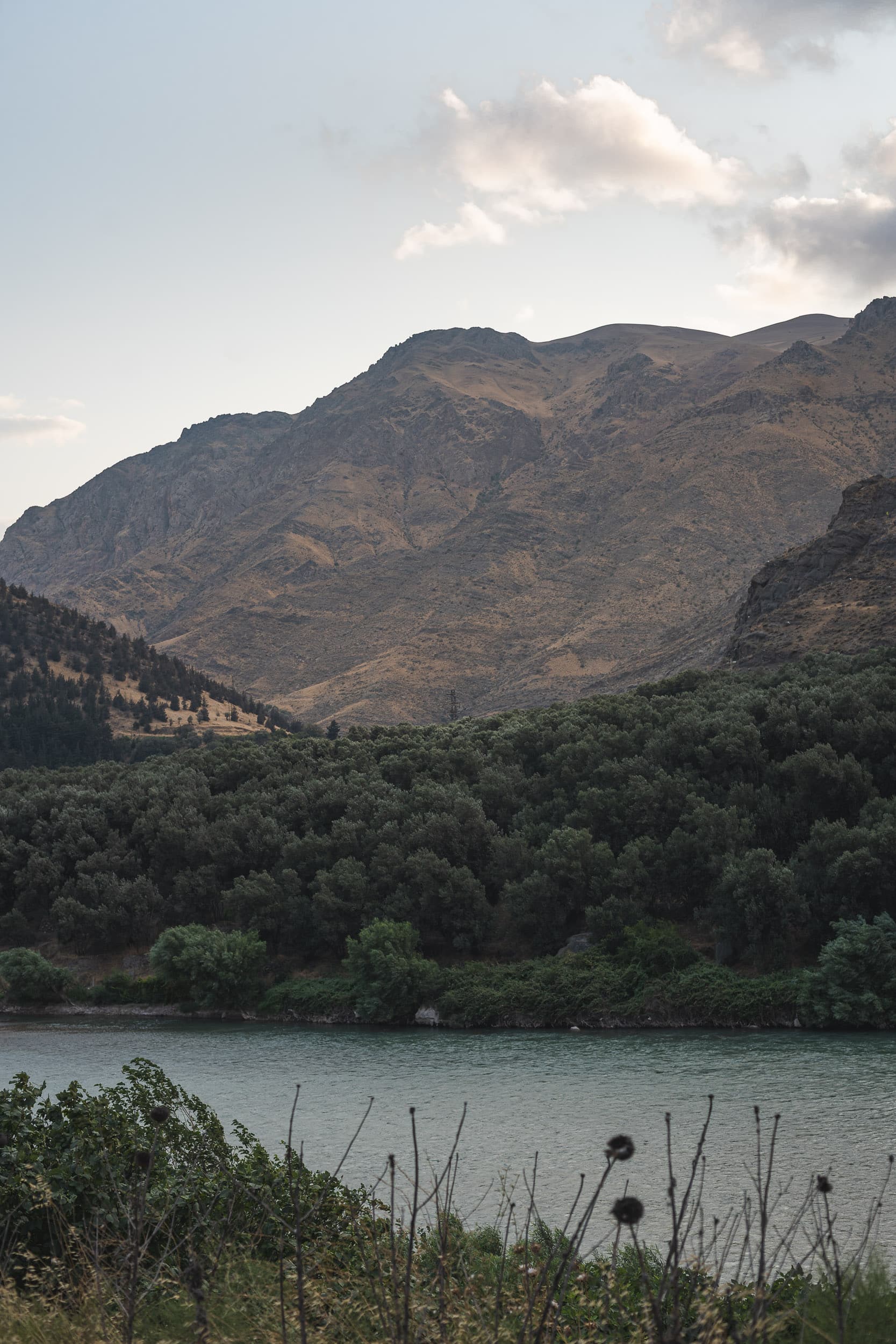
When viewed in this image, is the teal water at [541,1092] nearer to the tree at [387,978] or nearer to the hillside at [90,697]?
the tree at [387,978]

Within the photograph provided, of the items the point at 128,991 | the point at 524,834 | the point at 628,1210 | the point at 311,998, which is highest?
the point at 524,834

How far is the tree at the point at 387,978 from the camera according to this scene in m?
47.5

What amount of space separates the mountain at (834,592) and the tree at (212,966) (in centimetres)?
4772

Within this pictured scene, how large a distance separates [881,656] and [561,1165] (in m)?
45.9

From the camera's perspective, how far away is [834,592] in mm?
100500

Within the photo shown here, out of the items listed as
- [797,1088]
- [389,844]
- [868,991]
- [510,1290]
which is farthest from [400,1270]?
[389,844]

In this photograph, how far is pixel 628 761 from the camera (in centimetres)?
5600

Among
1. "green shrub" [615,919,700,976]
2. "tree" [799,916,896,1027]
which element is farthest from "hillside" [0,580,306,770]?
"tree" [799,916,896,1027]

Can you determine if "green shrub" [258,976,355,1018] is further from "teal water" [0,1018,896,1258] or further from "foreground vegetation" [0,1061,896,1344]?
"foreground vegetation" [0,1061,896,1344]

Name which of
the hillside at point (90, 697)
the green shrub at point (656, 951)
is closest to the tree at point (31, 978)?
the green shrub at point (656, 951)

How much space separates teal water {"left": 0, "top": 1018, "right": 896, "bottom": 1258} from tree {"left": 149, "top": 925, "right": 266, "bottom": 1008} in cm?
275

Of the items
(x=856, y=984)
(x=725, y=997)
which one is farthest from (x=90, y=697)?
Result: (x=856, y=984)

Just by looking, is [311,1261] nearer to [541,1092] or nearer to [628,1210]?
[628,1210]

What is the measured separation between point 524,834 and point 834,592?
54677mm
